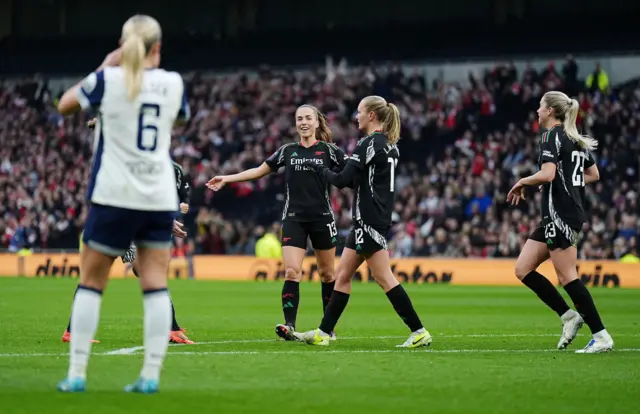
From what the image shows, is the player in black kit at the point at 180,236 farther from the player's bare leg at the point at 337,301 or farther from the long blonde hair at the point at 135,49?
the long blonde hair at the point at 135,49

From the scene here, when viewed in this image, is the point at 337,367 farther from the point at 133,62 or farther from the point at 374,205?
the point at 133,62

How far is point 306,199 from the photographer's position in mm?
→ 12805

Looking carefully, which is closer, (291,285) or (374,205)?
(374,205)

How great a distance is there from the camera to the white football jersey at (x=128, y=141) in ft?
23.3

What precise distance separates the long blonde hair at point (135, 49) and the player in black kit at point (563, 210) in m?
4.83

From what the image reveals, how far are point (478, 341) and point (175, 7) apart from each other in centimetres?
3551

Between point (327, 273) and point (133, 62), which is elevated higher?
point (133, 62)

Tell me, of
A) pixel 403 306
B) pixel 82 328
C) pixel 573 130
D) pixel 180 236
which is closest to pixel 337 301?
pixel 403 306

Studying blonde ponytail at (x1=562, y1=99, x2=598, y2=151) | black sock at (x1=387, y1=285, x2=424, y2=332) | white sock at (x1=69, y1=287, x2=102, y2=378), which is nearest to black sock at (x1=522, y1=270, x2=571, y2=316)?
black sock at (x1=387, y1=285, x2=424, y2=332)

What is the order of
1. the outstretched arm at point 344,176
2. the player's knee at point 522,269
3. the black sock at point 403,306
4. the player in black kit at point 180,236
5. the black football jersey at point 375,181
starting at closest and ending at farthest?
the outstretched arm at point 344,176, the black football jersey at point 375,181, the black sock at point 403,306, the player's knee at point 522,269, the player in black kit at point 180,236

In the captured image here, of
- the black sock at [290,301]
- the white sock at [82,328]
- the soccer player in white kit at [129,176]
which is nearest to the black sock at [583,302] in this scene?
the black sock at [290,301]

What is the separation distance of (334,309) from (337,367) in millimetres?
2364

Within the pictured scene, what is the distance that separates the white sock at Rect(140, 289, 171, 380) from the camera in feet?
23.5

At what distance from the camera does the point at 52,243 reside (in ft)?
125
